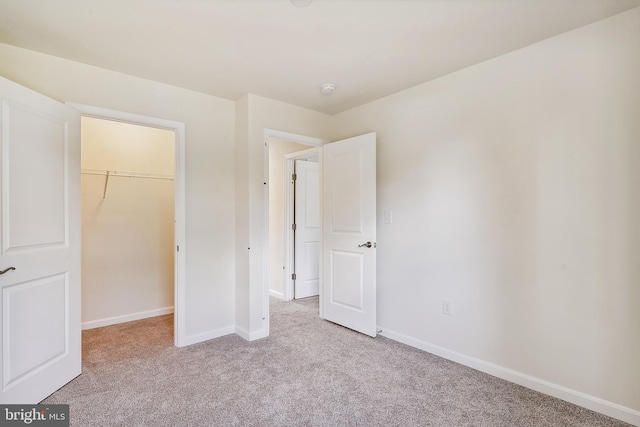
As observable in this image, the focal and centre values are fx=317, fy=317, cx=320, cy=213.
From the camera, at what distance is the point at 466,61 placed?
7.93 feet

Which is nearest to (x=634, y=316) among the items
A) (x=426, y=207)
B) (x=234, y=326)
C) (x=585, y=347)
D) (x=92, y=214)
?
(x=585, y=347)

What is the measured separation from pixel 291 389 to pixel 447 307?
4.59ft

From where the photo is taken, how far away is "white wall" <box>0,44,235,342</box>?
256 centimetres

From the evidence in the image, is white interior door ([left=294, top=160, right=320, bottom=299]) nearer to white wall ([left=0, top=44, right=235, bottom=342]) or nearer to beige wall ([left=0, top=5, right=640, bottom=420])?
beige wall ([left=0, top=5, right=640, bottom=420])

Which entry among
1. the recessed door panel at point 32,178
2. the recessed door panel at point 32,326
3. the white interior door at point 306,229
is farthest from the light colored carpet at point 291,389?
the white interior door at point 306,229

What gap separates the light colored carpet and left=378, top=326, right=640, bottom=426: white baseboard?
0.15 ft

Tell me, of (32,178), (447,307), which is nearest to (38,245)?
(32,178)

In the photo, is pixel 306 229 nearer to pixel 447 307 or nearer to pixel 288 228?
pixel 288 228

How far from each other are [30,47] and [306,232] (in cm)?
333

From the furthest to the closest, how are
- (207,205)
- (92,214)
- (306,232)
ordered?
1. (306,232)
2. (92,214)
3. (207,205)

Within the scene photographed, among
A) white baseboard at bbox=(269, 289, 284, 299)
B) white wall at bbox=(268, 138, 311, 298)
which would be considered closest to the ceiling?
white wall at bbox=(268, 138, 311, 298)

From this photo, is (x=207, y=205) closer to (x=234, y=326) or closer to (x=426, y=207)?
(x=234, y=326)

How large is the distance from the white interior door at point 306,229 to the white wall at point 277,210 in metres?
0.20

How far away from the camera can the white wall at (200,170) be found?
101 inches
